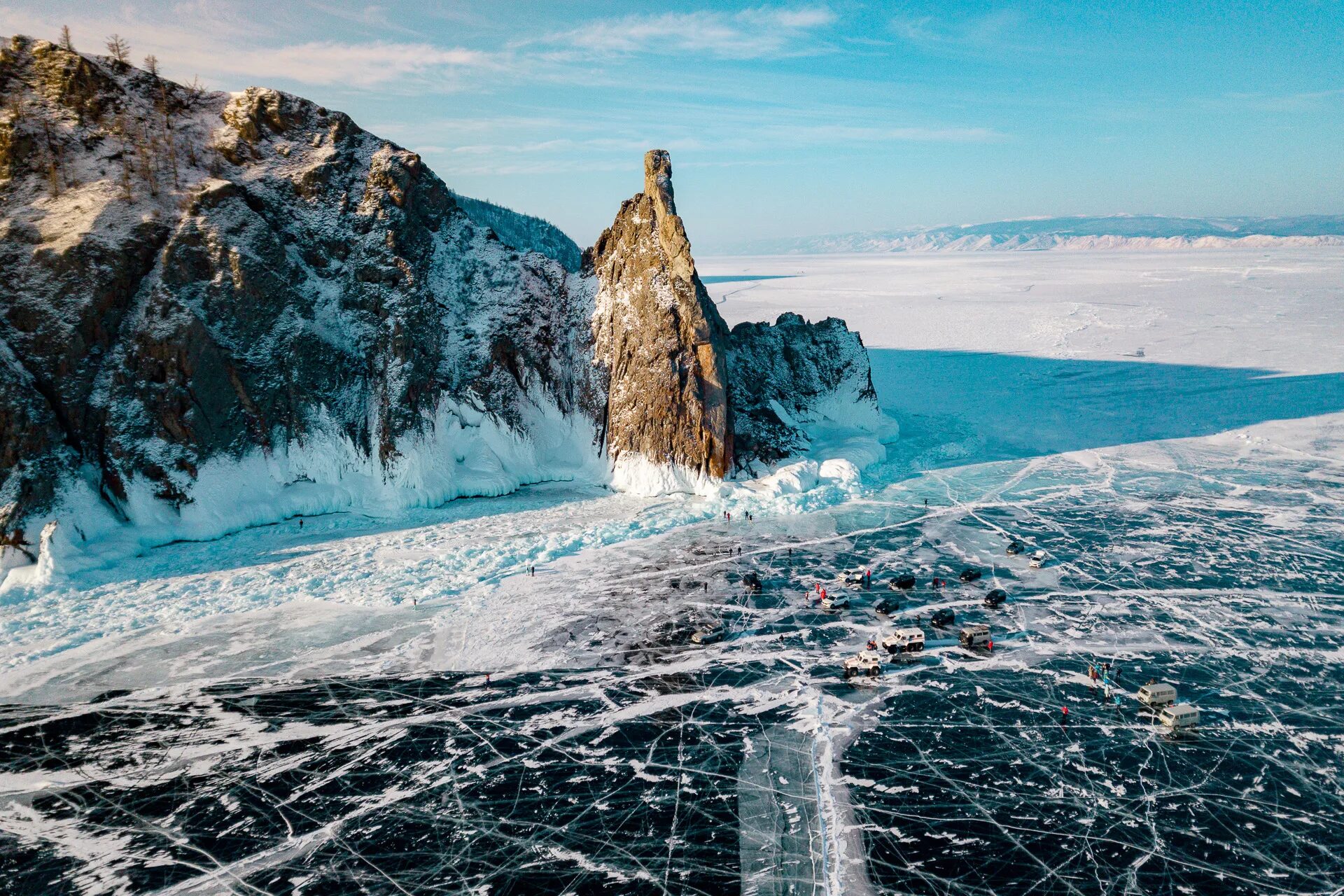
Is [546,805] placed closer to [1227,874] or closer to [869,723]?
[869,723]

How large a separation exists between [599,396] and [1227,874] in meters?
38.4

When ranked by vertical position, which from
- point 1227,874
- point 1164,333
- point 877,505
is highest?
point 1164,333

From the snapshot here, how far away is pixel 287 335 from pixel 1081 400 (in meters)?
61.8

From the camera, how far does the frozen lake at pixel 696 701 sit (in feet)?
57.3

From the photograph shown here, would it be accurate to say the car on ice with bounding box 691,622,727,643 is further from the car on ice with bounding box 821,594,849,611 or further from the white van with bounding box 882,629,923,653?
the white van with bounding box 882,629,923,653

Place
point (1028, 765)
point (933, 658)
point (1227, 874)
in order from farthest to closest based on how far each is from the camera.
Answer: point (933, 658) → point (1028, 765) → point (1227, 874)

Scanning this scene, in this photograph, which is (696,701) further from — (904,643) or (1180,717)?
(1180,717)

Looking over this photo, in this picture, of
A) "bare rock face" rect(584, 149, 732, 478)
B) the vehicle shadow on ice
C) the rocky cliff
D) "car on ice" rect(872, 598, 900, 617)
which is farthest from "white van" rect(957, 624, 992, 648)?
the vehicle shadow on ice

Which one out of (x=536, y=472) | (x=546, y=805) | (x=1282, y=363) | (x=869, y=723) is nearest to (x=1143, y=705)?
(x=869, y=723)

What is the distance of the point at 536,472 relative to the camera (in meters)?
47.2

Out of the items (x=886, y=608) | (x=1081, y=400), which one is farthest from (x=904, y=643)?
(x=1081, y=400)

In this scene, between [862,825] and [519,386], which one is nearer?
[862,825]

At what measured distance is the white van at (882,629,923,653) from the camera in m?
26.0

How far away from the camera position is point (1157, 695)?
891 inches
